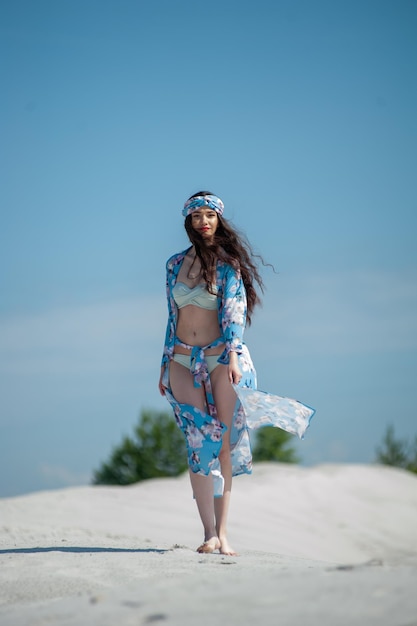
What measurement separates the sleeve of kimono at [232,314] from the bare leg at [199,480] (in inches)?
10.6

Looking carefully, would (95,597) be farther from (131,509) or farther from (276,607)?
(131,509)

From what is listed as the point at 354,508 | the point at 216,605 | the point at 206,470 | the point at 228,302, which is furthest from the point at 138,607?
the point at 354,508

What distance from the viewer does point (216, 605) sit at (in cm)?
290

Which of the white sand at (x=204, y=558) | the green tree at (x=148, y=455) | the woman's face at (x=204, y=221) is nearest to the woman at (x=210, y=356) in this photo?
the woman's face at (x=204, y=221)

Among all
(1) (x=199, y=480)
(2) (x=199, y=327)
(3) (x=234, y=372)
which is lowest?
(1) (x=199, y=480)

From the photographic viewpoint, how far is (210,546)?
16.4 ft

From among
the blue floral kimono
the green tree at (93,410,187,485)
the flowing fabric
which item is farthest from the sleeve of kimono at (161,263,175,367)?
the green tree at (93,410,187,485)

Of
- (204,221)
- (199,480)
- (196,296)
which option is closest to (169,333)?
(196,296)

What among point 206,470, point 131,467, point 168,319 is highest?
point 131,467

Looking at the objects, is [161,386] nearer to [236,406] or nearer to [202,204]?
[236,406]

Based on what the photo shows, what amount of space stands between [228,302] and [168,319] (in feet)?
1.50

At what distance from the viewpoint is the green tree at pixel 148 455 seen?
22.9 metres

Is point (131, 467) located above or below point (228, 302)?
above

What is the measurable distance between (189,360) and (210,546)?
1.12 meters
